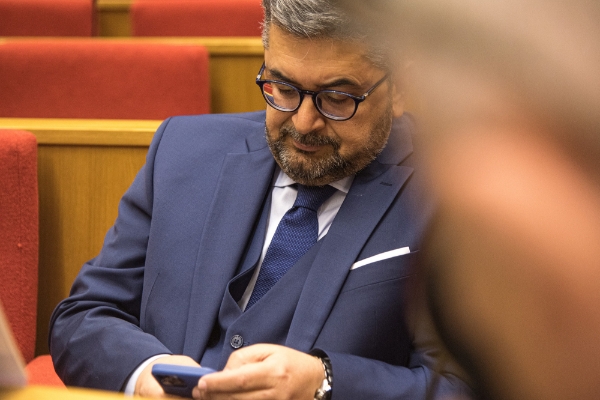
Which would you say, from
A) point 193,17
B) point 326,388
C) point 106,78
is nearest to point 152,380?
point 326,388

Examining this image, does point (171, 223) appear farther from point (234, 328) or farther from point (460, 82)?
point (460, 82)

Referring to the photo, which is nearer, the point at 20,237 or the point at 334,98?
the point at 334,98

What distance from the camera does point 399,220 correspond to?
769mm

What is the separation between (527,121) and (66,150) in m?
0.80

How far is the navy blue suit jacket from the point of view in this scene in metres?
0.72

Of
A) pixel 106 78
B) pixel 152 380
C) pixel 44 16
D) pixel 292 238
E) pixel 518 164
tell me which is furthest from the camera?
pixel 44 16

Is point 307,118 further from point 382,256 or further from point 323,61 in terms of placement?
point 382,256

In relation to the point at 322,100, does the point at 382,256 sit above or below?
below

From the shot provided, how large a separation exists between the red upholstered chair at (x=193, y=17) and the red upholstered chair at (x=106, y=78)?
483 millimetres

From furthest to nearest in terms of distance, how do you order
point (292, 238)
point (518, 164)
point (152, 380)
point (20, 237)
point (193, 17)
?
point (193, 17), point (20, 237), point (292, 238), point (152, 380), point (518, 164)

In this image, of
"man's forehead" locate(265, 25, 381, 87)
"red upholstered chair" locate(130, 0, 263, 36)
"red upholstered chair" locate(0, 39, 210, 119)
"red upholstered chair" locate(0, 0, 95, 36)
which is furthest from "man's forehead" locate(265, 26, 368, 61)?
"red upholstered chair" locate(0, 0, 95, 36)

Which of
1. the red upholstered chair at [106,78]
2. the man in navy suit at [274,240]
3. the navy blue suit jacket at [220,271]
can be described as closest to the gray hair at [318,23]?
the man in navy suit at [274,240]

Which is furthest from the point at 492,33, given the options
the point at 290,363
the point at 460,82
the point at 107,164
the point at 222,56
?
the point at 222,56

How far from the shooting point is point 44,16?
1.92 m
